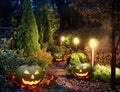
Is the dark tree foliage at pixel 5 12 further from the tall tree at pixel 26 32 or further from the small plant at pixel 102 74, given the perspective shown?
the small plant at pixel 102 74

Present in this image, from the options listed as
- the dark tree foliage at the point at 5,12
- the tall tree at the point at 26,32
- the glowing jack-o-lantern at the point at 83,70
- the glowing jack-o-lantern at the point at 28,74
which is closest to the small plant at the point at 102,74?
the glowing jack-o-lantern at the point at 83,70

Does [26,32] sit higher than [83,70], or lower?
higher

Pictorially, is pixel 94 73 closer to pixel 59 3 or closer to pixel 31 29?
pixel 31 29

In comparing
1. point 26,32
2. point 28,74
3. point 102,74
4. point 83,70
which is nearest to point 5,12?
point 26,32

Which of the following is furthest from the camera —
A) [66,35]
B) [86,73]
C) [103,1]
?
[66,35]

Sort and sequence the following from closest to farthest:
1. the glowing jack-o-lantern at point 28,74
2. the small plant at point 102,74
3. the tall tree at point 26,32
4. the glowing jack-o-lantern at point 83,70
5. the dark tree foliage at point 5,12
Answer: the glowing jack-o-lantern at point 28,74, the small plant at point 102,74, the glowing jack-o-lantern at point 83,70, the tall tree at point 26,32, the dark tree foliage at point 5,12

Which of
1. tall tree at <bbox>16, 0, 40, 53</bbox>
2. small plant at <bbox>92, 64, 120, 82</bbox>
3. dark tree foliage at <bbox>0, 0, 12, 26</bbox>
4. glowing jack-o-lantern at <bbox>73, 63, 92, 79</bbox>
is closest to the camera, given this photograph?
small plant at <bbox>92, 64, 120, 82</bbox>

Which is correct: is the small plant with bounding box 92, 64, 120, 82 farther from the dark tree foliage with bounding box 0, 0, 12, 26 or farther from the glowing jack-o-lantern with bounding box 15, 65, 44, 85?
the dark tree foliage with bounding box 0, 0, 12, 26

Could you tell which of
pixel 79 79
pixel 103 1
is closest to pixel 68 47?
pixel 79 79

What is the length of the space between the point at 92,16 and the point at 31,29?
16.1ft

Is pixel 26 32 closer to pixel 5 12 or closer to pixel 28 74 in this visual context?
pixel 28 74

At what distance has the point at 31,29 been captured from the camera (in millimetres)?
13234

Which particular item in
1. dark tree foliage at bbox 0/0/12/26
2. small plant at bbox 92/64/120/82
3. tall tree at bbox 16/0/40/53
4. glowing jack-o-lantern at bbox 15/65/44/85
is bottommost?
small plant at bbox 92/64/120/82

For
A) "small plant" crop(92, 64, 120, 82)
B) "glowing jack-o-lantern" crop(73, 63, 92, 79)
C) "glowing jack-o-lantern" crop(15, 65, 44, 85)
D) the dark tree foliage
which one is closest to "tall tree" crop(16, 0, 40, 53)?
"glowing jack-o-lantern" crop(73, 63, 92, 79)
